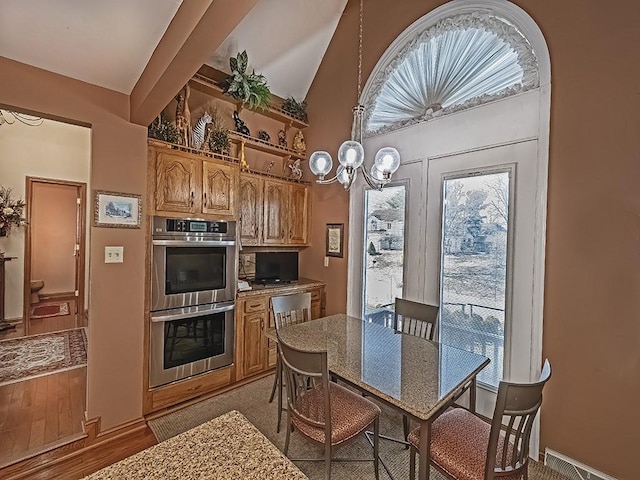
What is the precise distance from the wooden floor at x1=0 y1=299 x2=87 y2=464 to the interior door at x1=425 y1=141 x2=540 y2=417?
3193 millimetres

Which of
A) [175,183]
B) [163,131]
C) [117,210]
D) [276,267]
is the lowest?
[276,267]

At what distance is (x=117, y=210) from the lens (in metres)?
2.27

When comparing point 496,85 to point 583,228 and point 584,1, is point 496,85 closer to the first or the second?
point 584,1

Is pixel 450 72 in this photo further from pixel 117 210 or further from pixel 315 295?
→ pixel 117 210

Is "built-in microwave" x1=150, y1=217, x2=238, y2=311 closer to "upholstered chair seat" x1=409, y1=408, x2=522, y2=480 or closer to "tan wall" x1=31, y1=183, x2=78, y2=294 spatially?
"upholstered chair seat" x1=409, y1=408, x2=522, y2=480

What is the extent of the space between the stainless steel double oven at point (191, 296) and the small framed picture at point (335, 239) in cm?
123

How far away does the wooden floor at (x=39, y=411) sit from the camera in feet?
6.99

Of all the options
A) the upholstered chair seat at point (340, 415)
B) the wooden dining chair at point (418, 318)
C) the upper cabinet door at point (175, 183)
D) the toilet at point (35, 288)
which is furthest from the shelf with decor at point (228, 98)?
the toilet at point (35, 288)

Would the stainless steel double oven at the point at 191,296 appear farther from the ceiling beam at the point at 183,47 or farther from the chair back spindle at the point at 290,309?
the ceiling beam at the point at 183,47

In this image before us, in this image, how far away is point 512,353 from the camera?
229cm

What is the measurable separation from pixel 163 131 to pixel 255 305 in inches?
73.3

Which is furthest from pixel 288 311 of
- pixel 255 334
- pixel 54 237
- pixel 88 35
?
pixel 54 237

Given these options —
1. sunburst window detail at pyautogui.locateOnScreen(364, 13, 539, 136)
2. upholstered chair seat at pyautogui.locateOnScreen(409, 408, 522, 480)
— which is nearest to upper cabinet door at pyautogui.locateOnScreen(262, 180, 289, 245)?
sunburst window detail at pyautogui.locateOnScreen(364, 13, 539, 136)

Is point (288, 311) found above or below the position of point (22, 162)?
below
